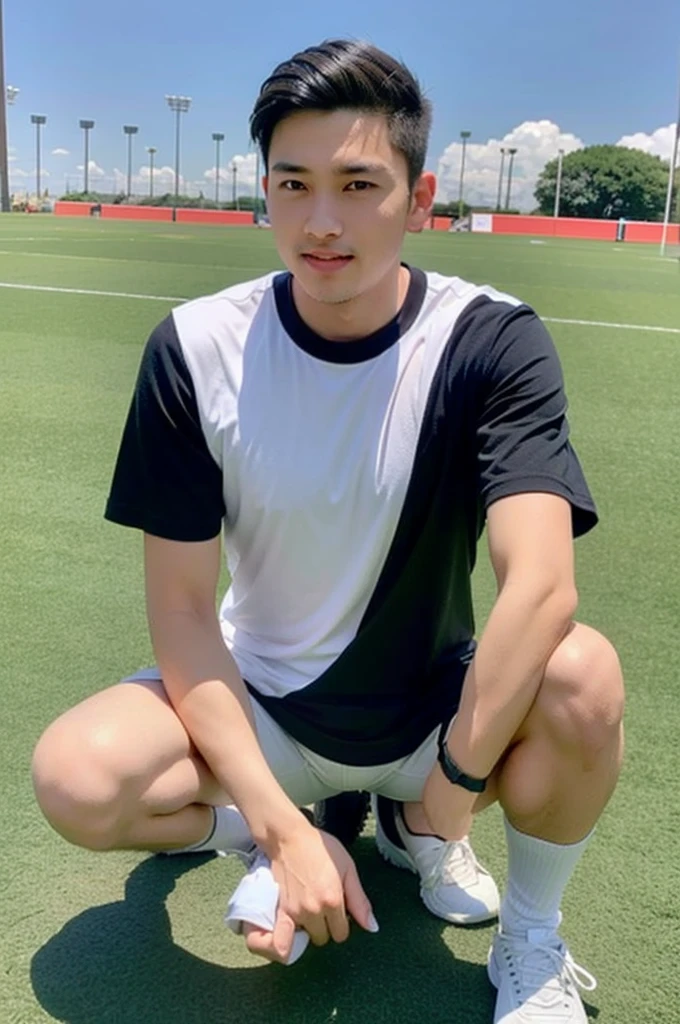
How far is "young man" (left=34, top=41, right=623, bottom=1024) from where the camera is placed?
6.00 ft

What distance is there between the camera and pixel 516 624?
180 cm

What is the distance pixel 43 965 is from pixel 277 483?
953 millimetres

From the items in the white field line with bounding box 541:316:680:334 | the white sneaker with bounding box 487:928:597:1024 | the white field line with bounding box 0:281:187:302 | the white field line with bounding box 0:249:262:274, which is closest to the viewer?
the white sneaker with bounding box 487:928:597:1024

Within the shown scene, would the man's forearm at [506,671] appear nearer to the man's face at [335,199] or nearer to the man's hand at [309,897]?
the man's hand at [309,897]

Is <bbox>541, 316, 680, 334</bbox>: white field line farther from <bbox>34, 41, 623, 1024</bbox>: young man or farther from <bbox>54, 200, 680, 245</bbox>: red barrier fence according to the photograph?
<bbox>54, 200, 680, 245</bbox>: red barrier fence

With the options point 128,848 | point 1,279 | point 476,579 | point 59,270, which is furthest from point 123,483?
point 59,270

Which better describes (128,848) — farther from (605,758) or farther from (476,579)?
(476,579)

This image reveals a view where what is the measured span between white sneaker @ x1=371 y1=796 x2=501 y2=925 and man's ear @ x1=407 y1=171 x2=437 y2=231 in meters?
1.18

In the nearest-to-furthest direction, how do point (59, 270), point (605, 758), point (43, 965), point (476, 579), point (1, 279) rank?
point (605, 758)
point (43, 965)
point (476, 579)
point (1, 279)
point (59, 270)

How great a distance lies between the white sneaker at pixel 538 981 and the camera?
1863 millimetres

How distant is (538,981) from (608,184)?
82070 mm

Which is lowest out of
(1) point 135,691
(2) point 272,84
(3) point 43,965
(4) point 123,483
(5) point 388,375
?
(3) point 43,965

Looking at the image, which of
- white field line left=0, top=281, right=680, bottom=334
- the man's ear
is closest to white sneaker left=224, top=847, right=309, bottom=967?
the man's ear

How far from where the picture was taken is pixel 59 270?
1386 cm
